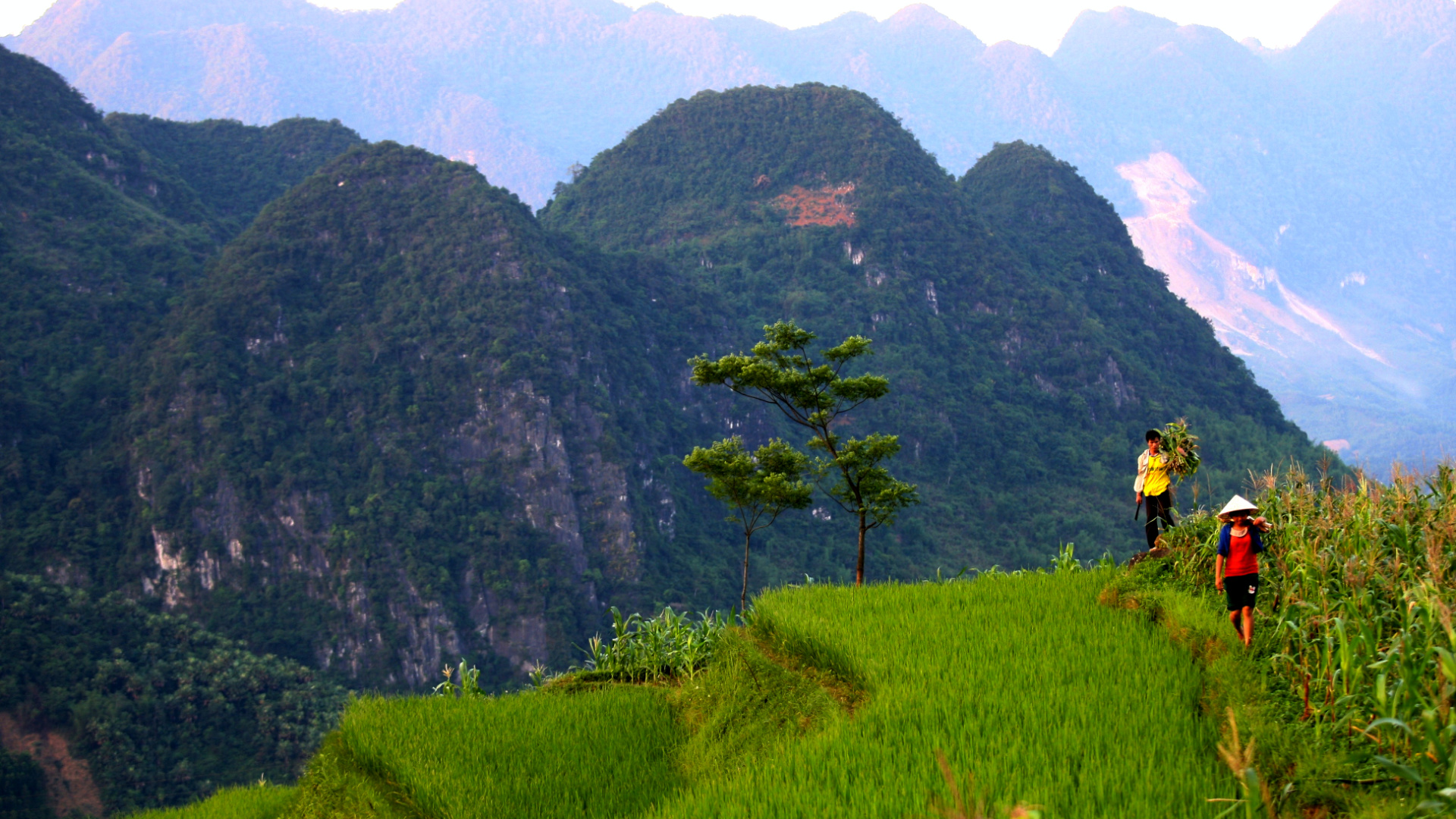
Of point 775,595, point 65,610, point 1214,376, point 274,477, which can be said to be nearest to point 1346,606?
point 775,595

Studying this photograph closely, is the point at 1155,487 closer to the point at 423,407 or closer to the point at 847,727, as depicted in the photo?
the point at 847,727

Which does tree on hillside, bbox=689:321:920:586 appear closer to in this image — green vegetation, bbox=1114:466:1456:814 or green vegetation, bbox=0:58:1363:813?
green vegetation, bbox=1114:466:1456:814

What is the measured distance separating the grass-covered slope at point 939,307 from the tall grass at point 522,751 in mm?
70486

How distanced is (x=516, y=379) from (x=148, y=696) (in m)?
36.9

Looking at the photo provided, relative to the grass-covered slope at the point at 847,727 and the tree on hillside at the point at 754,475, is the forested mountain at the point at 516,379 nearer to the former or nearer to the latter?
the tree on hillside at the point at 754,475

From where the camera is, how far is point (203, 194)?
109 meters

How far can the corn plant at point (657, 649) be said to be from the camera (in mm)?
10992

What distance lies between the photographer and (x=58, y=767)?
5175cm

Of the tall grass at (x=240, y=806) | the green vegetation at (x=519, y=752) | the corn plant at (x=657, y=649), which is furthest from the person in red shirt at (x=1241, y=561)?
the tall grass at (x=240, y=806)

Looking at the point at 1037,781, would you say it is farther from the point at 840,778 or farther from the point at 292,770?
the point at 292,770

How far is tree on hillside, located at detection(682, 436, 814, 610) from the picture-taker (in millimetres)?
17156

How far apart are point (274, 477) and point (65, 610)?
57.7 ft

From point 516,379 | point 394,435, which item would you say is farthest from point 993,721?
point 394,435

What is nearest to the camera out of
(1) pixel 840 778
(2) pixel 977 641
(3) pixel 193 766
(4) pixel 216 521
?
(1) pixel 840 778
